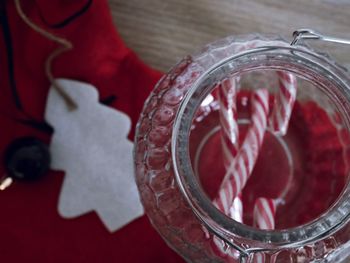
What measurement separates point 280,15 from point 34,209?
0.90 feet

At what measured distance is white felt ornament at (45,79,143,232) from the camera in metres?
0.54

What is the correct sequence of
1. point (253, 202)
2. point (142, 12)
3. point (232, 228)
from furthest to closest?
point (142, 12), point (253, 202), point (232, 228)

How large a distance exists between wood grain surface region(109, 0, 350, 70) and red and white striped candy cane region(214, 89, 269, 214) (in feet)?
0.38

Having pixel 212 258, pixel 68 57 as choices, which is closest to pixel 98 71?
pixel 68 57

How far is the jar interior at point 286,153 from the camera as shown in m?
0.46

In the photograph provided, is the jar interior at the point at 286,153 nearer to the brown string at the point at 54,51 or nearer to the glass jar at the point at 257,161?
the glass jar at the point at 257,161

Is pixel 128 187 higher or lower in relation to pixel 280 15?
lower

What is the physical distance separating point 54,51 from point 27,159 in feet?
0.32

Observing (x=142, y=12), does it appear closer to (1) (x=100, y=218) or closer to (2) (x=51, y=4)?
(2) (x=51, y=4)

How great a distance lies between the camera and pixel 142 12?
1.84 feet

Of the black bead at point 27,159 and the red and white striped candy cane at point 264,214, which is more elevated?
the red and white striped candy cane at point 264,214

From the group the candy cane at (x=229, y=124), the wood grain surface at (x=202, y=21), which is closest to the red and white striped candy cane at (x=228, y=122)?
→ the candy cane at (x=229, y=124)

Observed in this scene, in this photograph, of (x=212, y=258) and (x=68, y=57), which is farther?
(x=68, y=57)

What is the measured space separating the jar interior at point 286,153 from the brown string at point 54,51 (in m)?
0.14
